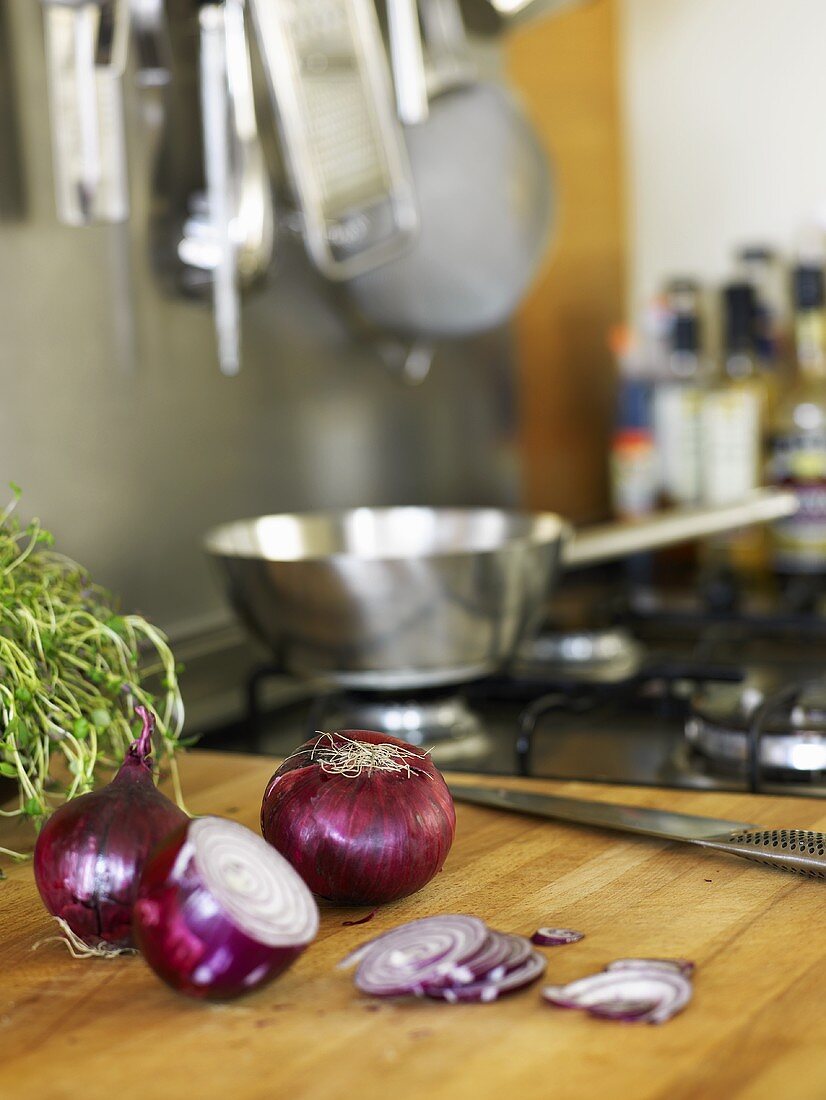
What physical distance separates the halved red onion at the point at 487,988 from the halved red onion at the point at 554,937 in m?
0.04

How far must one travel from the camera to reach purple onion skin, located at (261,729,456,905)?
0.56 m

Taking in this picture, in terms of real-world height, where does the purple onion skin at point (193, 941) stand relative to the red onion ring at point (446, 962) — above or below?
above

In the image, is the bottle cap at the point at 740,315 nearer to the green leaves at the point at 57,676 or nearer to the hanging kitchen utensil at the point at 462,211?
the hanging kitchen utensil at the point at 462,211

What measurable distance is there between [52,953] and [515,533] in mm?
630

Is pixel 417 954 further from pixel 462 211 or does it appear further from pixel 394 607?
pixel 462 211

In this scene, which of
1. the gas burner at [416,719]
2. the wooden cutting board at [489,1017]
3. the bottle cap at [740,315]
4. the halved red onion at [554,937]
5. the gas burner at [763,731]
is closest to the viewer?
the wooden cutting board at [489,1017]

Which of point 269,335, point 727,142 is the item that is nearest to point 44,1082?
point 269,335

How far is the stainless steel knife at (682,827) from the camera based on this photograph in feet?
1.94

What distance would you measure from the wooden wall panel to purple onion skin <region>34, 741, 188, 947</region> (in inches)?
41.1

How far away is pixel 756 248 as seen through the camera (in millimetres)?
1625

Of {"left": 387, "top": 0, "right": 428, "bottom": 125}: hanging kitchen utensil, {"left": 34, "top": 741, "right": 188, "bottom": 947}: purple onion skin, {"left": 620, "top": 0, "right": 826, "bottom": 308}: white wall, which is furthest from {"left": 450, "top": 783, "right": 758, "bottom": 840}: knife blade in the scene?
{"left": 620, "top": 0, "right": 826, "bottom": 308}: white wall

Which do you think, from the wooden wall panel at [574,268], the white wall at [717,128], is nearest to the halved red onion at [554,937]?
the wooden wall panel at [574,268]

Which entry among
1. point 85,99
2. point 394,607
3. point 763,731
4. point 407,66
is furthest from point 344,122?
point 763,731

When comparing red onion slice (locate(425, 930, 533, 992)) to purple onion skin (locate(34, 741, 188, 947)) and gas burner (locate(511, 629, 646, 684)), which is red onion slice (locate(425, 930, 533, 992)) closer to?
purple onion skin (locate(34, 741, 188, 947))
